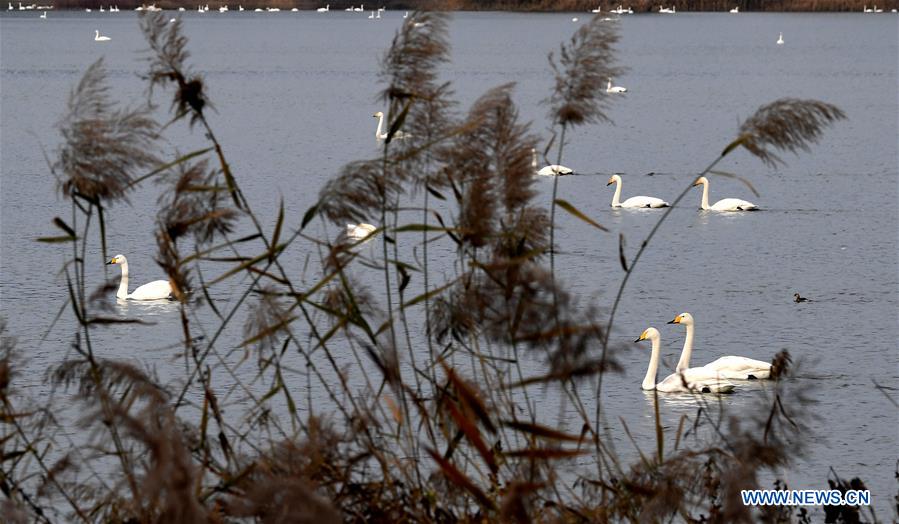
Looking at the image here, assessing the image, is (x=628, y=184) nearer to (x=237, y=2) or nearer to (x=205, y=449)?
(x=205, y=449)

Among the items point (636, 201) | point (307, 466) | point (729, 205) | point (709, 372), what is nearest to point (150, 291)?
point (709, 372)

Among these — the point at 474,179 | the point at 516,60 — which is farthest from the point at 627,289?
the point at 516,60

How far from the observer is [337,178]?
362 centimetres

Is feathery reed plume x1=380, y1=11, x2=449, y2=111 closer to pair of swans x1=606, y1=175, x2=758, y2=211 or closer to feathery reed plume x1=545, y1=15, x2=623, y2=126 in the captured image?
feathery reed plume x1=545, y1=15, x2=623, y2=126

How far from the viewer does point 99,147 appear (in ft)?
11.9

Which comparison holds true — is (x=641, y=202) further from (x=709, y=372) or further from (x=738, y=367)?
(x=709, y=372)

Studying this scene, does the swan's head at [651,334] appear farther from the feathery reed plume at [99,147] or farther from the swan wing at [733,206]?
the swan wing at [733,206]

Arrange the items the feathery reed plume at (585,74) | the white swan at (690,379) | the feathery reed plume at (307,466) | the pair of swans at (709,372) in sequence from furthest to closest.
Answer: the pair of swans at (709,372) < the white swan at (690,379) < the feathery reed plume at (585,74) < the feathery reed plume at (307,466)

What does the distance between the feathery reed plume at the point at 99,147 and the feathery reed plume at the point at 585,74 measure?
113cm

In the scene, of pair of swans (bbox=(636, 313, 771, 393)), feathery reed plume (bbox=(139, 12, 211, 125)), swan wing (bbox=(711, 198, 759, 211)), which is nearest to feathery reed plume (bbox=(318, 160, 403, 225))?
feathery reed plume (bbox=(139, 12, 211, 125))

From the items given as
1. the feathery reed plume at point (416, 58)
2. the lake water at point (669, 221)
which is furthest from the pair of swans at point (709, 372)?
the feathery reed plume at point (416, 58)

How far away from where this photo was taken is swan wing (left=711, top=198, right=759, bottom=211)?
70.2 feet

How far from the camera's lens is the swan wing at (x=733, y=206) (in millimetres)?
21391

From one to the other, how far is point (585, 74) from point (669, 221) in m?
17.2
